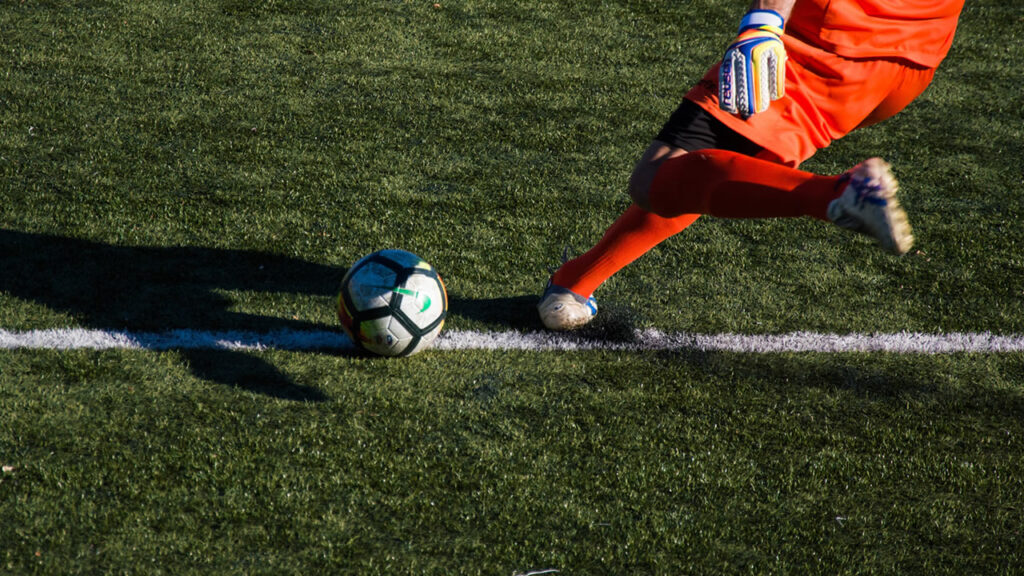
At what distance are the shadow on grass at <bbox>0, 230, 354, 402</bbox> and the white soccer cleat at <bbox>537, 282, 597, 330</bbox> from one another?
80 cm

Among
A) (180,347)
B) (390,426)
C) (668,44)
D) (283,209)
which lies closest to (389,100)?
(283,209)

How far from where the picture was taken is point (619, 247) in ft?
11.4

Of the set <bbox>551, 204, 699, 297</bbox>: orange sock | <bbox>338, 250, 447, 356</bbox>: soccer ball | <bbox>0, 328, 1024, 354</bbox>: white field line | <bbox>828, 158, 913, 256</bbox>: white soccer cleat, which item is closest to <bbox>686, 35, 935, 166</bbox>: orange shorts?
<bbox>551, 204, 699, 297</bbox>: orange sock

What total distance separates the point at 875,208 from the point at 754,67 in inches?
22.5

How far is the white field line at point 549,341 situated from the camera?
3.23 m

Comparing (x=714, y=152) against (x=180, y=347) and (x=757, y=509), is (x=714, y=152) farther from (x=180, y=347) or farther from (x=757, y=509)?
(x=180, y=347)

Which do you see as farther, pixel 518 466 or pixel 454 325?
pixel 454 325

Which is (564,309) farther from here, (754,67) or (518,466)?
(754,67)

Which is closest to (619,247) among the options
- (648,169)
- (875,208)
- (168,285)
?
(648,169)

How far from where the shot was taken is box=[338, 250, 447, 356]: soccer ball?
311cm

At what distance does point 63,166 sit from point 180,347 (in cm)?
179

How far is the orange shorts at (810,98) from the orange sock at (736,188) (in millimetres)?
258

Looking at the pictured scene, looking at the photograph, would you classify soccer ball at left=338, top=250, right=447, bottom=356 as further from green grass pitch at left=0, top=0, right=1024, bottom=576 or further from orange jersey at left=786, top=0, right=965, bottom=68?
orange jersey at left=786, top=0, right=965, bottom=68

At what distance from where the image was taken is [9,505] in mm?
2439
